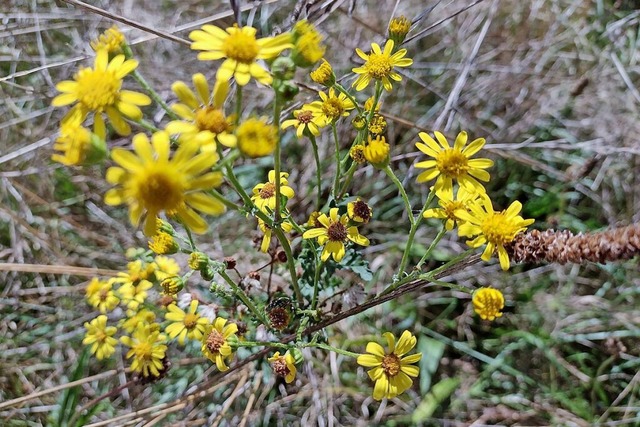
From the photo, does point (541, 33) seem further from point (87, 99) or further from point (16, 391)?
point (16, 391)

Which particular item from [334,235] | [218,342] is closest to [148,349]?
[218,342]

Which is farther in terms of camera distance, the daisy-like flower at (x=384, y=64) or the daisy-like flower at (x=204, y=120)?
the daisy-like flower at (x=384, y=64)

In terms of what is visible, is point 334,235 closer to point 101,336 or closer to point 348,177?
point 348,177

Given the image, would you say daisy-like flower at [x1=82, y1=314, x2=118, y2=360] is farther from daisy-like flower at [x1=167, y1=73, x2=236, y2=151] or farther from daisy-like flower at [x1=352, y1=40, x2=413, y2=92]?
daisy-like flower at [x1=352, y1=40, x2=413, y2=92]

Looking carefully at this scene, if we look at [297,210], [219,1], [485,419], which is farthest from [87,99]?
[219,1]

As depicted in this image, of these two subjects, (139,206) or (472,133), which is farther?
(472,133)

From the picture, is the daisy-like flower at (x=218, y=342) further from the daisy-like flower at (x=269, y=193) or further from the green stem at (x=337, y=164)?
the green stem at (x=337, y=164)

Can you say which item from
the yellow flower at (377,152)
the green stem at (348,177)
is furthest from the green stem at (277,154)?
the green stem at (348,177)
